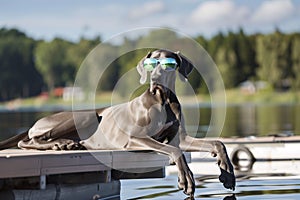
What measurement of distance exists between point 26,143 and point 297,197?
4160mm

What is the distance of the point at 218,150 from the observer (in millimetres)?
12328

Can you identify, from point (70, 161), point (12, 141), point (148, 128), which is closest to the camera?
point (70, 161)

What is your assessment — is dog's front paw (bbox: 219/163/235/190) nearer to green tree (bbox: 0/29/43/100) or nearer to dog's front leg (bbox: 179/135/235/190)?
dog's front leg (bbox: 179/135/235/190)

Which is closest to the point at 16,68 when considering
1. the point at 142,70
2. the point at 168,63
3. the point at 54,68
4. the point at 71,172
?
the point at 54,68

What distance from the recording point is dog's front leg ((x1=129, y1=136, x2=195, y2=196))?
11.7 meters

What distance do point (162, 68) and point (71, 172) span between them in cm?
200

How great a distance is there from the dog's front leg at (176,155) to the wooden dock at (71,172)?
169mm

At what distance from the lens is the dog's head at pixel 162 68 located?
12281 mm

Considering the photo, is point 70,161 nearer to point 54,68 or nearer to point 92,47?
point 92,47

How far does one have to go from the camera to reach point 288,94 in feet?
447

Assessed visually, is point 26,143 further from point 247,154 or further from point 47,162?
point 247,154

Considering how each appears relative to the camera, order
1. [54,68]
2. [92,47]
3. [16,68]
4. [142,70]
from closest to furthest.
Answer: [142,70]
[92,47]
[54,68]
[16,68]

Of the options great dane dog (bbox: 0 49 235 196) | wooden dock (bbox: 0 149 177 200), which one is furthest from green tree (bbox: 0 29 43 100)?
wooden dock (bbox: 0 149 177 200)

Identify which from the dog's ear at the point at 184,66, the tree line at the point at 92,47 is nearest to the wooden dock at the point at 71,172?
the dog's ear at the point at 184,66
